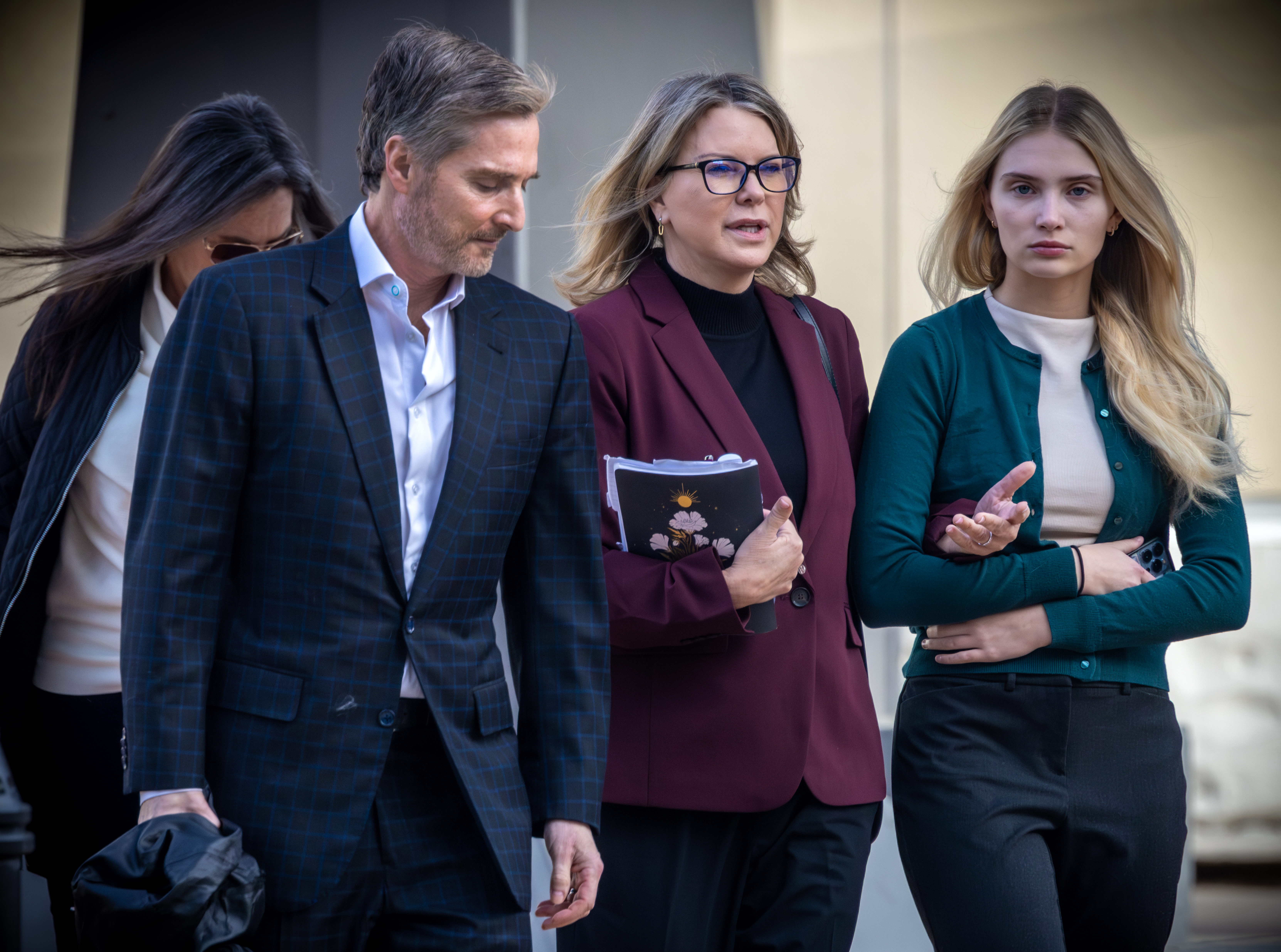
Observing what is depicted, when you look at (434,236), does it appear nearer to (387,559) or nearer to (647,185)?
(387,559)

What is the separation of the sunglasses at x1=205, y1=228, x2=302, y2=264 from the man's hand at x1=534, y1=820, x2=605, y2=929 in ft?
4.42

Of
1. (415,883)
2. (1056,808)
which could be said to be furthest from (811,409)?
(415,883)

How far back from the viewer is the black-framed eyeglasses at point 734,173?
2555mm

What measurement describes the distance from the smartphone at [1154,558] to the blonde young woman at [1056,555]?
26mm

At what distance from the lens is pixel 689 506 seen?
2.28 meters

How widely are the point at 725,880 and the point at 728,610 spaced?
552 millimetres

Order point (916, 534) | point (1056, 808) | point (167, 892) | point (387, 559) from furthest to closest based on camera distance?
point (916, 534) < point (1056, 808) < point (387, 559) < point (167, 892)

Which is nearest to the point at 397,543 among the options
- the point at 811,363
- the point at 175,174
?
the point at 811,363

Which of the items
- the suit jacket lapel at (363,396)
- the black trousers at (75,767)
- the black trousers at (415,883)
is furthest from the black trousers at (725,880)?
the black trousers at (75,767)

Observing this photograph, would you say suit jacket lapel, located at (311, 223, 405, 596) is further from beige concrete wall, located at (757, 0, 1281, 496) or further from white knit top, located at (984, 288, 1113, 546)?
beige concrete wall, located at (757, 0, 1281, 496)

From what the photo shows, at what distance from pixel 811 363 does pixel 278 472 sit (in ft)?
3.86

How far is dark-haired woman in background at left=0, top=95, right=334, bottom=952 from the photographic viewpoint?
2.48 metres

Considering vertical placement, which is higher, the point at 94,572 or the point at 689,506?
the point at 689,506

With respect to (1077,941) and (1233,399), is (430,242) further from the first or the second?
(1233,399)
